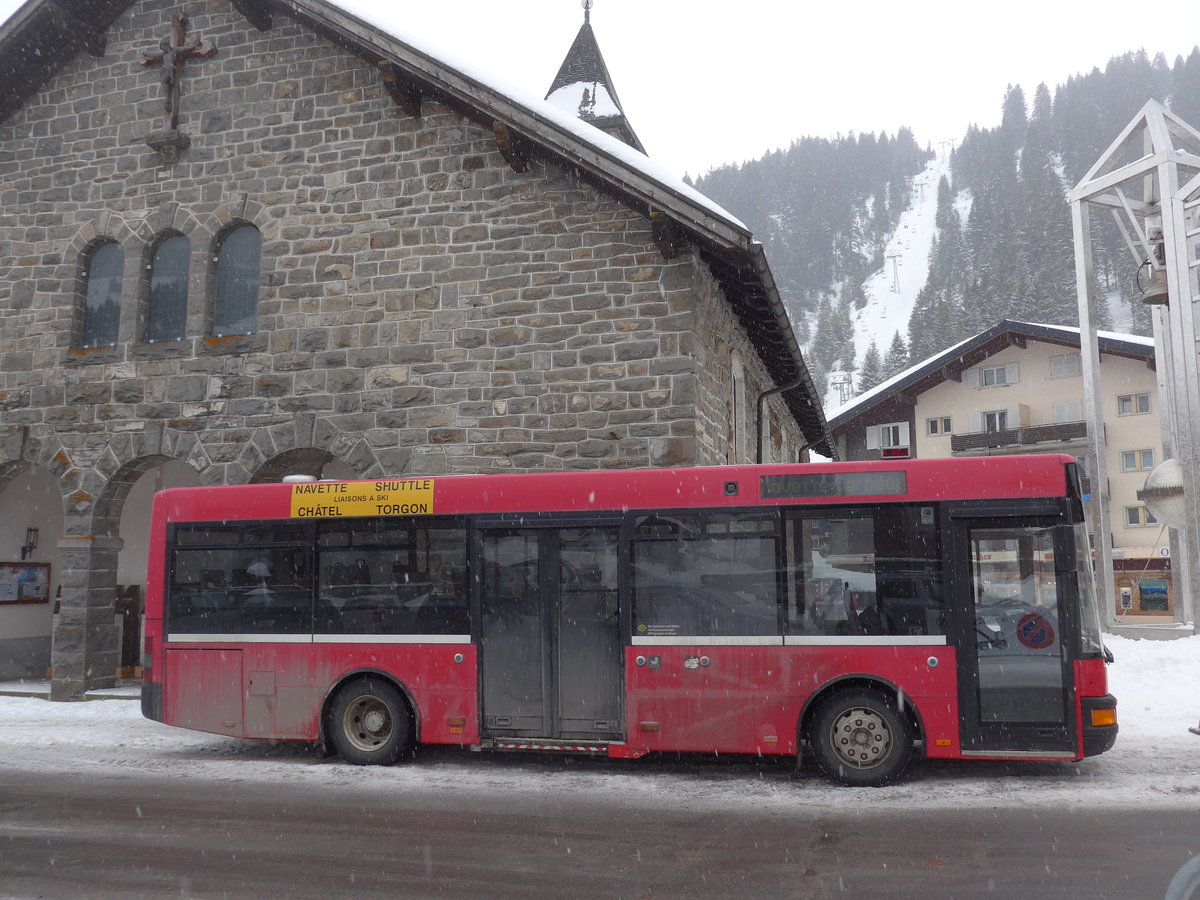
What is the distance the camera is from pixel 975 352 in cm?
4156

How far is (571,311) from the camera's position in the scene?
38.8 ft

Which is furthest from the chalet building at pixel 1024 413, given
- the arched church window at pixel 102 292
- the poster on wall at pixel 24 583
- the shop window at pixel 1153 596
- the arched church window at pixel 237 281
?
the arched church window at pixel 102 292

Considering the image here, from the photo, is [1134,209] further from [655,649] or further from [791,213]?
[791,213]

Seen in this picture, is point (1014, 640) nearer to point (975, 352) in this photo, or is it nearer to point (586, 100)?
point (586, 100)

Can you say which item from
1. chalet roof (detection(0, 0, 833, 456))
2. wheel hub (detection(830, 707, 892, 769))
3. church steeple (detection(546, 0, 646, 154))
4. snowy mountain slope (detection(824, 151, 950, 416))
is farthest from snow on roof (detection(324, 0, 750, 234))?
snowy mountain slope (detection(824, 151, 950, 416))

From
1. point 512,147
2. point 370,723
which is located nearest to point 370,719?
point 370,723

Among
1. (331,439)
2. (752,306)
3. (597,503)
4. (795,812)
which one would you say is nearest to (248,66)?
(331,439)

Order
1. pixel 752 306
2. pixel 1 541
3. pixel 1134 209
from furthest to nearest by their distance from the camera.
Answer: pixel 1134 209 < pixel 1 541 < pixel 752 306

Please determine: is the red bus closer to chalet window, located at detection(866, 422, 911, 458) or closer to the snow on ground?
the snow on ground

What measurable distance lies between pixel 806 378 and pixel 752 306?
4.61m

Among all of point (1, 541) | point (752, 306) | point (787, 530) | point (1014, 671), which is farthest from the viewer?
point (1, 541)

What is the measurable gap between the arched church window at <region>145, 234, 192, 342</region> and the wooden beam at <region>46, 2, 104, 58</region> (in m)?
2.92

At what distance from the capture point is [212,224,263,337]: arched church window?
13164 mm

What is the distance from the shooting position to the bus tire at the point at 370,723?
8.81 m
